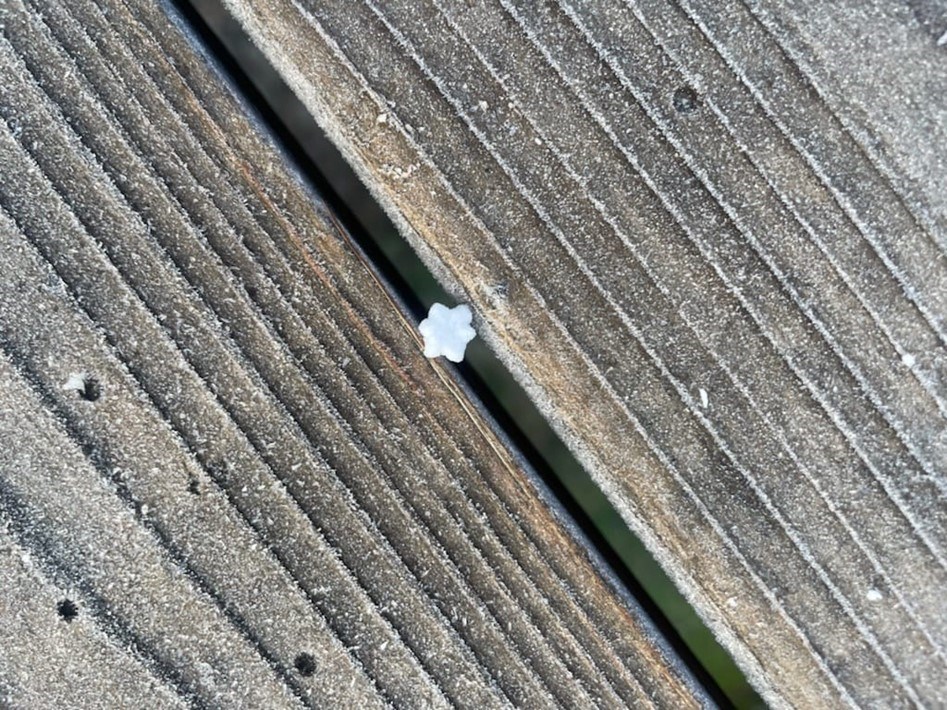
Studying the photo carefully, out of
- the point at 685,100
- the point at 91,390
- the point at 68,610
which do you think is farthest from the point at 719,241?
→ the point at 68,610

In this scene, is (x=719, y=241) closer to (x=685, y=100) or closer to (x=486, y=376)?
(x=685, y=100)

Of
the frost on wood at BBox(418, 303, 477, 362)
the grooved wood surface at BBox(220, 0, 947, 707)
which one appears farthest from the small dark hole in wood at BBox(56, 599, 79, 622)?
the grooved wood surface at BBox(220, 0, 947, 707)

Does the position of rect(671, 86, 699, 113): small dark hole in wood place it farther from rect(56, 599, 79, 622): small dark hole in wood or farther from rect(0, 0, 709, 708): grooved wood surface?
rect(56, 599, 79, 622): small dark hole in wood

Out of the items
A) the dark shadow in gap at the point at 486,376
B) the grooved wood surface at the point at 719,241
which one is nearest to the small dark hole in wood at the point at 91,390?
the dark shadow in gap at the point at 486,376

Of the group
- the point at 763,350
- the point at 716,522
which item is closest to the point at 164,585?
the point at 716,522

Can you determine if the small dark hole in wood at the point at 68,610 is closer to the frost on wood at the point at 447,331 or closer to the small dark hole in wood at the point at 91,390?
the small dark hole in wood at the point at 91,390

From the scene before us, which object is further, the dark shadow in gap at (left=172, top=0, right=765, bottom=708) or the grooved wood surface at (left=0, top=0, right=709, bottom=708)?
the dark shadow in gap at (left=172, top=0, right=765, bottom=708)
